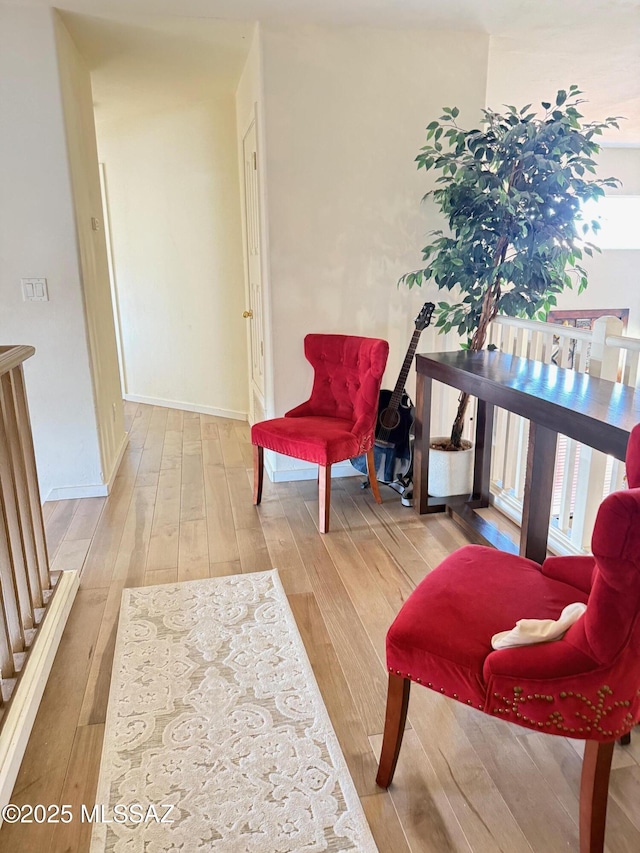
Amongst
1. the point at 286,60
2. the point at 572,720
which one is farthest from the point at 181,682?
the point at 286,60

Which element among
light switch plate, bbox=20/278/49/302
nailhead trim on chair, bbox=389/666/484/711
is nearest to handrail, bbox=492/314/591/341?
nailhead trim on chair, bbox=389/666/484/711

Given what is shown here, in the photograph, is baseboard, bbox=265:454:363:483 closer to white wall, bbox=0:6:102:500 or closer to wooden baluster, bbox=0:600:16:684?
white wall, bbox=0:6:102:500

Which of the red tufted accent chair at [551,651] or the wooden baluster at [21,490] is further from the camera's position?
the wooden baluster at [21,490]

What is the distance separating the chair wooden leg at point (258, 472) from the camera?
10.2 feet

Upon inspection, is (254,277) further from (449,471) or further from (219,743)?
(219,743)

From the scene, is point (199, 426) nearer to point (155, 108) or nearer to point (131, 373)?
point (131, 373)

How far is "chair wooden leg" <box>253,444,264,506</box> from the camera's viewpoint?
311 centimetres

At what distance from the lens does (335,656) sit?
1956mm

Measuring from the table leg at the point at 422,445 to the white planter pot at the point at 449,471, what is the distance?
0.24ft

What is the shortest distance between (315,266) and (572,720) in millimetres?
2623

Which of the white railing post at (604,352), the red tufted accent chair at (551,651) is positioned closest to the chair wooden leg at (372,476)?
the white railing post at (604,352)

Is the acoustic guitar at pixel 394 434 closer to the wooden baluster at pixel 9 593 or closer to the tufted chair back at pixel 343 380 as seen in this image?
the tufted chair back at pixel 343 380

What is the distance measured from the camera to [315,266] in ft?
10.7

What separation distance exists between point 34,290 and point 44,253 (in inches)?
7.8
